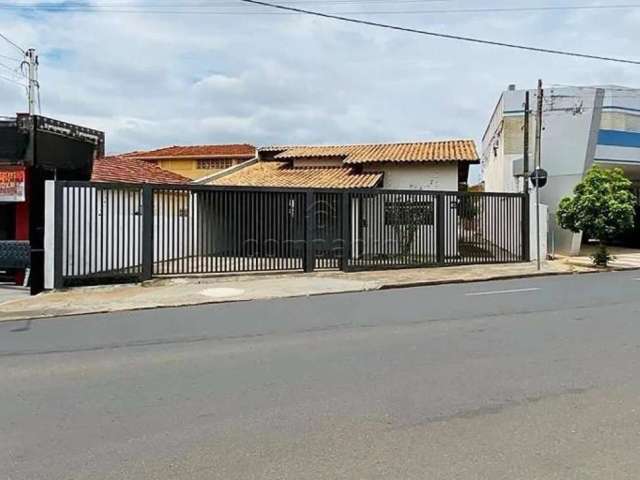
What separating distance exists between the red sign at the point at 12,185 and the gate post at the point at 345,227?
8.35 metres

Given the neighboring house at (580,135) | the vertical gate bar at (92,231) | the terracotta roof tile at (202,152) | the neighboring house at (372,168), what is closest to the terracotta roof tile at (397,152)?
the neighboring house at (372,168)

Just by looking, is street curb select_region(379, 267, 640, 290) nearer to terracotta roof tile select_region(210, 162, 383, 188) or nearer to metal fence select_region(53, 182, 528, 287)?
metal fence select_region(53, 182, 528, 287)

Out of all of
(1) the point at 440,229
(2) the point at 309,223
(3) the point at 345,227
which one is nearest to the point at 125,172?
(2) the point at 309,223

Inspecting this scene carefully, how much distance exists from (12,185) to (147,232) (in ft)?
13.8

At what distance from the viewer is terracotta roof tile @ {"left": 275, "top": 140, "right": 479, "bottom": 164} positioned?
24594mm

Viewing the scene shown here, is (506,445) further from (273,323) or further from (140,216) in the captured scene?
(140,216)

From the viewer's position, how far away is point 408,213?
19031mm

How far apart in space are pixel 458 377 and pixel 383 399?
110cm

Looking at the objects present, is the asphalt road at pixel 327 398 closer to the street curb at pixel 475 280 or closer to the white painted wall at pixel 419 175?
the street curb at pixel 475 280

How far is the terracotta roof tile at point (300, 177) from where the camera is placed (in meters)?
23.7

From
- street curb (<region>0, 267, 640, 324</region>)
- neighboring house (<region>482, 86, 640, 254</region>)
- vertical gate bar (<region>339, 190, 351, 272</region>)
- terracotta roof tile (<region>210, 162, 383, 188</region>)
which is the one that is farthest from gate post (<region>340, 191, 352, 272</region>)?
neighboring house (<region>482, 86, 640, 254</region>)

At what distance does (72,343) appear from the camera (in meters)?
8.69

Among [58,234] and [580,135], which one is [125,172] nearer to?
[58,234]

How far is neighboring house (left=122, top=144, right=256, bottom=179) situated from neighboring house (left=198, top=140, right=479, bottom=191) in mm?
25592
